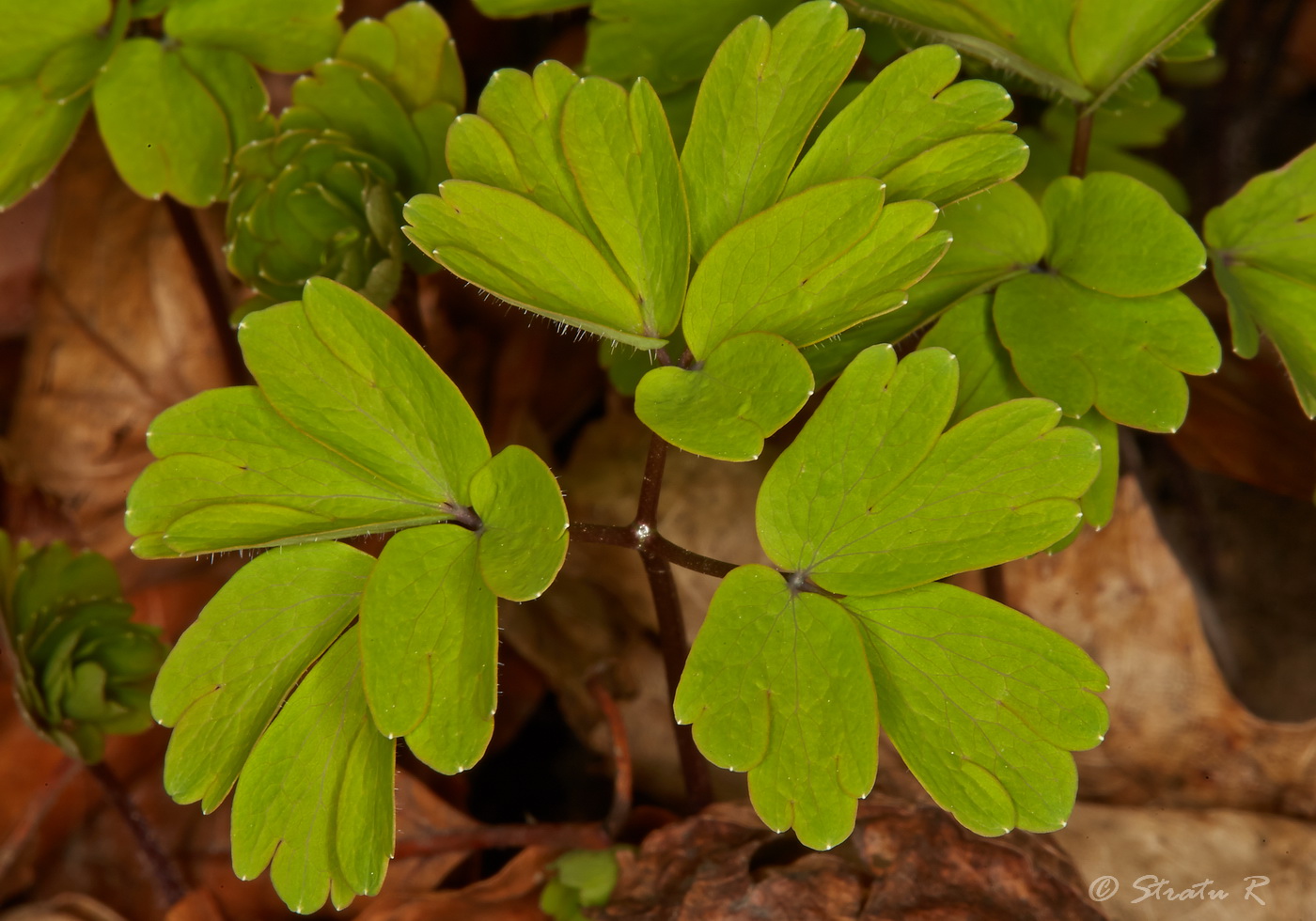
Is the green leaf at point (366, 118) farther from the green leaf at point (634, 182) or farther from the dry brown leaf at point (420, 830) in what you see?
the dry brown leaf at point (420, 830)

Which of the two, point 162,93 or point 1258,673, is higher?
point 162,93

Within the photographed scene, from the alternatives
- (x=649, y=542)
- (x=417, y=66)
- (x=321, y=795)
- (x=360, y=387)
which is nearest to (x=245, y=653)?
(x=321, y=795)

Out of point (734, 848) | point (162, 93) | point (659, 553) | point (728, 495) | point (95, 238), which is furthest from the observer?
point (95, 238)

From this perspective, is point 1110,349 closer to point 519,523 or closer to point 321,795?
point 519,523

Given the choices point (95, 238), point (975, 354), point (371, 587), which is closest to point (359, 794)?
point (371, 587)

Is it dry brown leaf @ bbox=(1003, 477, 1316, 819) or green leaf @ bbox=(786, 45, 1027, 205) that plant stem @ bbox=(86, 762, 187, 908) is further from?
dry brown leaf @ bbox=(1003, 477, 1316, 819)

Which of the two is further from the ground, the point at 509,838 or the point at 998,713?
the point at 998,713

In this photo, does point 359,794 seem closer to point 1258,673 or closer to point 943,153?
point 943,153
